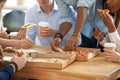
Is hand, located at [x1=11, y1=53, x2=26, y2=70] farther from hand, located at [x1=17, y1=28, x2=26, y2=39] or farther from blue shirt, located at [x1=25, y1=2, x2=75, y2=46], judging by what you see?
blue shirt, located at [x1=25, y1=2, x2=75, y2=46]

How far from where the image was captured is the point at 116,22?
8.78 ft

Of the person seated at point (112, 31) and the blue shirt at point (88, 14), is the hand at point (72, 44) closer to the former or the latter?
the person seated at point (112, 31)

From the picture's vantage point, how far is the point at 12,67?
1.92 meters

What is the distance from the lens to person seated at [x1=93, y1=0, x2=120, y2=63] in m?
2.25

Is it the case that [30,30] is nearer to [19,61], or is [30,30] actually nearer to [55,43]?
[55,43]

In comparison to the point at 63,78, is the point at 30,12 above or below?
above

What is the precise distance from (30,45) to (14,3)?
1888mm

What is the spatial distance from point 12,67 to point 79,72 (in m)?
0.41

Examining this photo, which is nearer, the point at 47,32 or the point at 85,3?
the point at 85,3

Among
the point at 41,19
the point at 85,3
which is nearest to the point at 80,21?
the point at 85,3

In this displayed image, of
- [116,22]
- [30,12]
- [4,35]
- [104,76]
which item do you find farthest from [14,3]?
[104,76]

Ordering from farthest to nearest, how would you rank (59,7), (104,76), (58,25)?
1. (58,25)
2. (59,7)
3. (104,76)

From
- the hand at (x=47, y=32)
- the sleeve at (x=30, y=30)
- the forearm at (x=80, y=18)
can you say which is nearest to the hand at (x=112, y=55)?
the forearm at (x=80, y=18)

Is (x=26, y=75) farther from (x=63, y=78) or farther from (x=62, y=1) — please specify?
(x=62, y=1)
